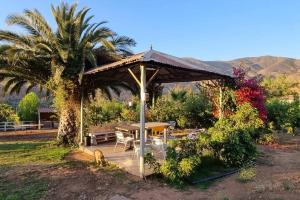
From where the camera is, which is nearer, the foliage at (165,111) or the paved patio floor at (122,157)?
the paved patio floor at (122,157)

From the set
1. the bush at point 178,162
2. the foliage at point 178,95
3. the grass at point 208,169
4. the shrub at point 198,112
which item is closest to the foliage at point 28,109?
the foliage at point 178,95

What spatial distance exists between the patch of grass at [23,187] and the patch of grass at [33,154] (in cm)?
194

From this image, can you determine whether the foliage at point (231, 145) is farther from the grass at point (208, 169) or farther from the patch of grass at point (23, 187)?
the patch of grass at point (23, 187)

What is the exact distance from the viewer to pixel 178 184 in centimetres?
736

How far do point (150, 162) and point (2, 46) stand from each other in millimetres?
8962

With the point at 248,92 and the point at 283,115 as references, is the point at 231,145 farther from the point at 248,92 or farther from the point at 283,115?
the point at 283,115

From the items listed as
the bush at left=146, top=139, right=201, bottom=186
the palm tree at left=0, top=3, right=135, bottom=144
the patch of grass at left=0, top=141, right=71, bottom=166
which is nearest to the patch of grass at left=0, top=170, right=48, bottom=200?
the patch of grass at left=0, top=141, right=71, bottom=166

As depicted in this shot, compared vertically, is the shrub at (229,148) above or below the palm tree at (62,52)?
below

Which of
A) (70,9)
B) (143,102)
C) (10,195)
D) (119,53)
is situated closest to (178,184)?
(143,102)

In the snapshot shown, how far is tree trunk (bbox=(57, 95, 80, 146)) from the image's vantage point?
13656mm

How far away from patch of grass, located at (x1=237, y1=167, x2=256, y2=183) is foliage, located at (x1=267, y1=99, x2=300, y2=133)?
944 centimetres

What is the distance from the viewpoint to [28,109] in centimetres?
2788

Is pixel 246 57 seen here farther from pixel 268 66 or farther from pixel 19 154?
pixel 19 154

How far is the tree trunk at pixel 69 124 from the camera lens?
13656mm
